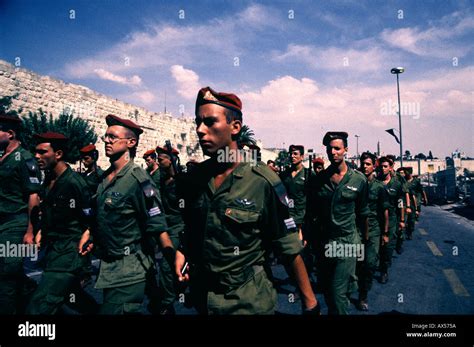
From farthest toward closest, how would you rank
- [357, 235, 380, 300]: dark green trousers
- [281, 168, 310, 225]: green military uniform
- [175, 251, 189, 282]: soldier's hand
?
[281, 168, 310, 225]: green military uniform
[357, 235, 380, 300]: dark green trousers
[175, 251, 189, 282]: soldier's hand

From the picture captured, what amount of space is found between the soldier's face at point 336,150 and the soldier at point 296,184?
254 centimetres

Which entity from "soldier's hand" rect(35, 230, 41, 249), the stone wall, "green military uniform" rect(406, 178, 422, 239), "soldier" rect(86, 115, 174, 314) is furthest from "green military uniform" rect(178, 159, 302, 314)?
the stone wall

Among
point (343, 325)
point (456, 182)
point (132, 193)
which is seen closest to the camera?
point (132, 193)

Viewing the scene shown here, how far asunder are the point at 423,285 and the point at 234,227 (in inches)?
223

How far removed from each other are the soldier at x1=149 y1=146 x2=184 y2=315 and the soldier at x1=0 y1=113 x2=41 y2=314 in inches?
66.1

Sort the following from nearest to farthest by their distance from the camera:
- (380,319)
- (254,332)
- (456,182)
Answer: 1. (254,332)
2. (380,319)
3. (456,182)

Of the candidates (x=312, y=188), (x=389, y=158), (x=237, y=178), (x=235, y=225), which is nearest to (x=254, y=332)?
(x=235, y=225)

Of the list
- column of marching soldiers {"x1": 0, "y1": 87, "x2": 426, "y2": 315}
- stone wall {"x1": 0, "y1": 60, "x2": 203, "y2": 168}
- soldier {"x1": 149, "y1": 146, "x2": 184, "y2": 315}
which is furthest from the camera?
stone wall {"x1": 0, "y1": 60, "x2": 203, "y2": 168}

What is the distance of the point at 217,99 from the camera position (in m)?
2.29

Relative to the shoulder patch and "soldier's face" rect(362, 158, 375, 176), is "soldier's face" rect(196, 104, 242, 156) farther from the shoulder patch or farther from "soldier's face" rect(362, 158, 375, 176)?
"soldier's face" rect(362, 158, 375, 176)

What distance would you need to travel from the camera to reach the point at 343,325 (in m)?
Answer: 3.80

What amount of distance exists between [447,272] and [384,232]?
7.24 ft

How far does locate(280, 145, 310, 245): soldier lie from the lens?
23.3 ft

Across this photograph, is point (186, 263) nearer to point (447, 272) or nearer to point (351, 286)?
point (351, 286)
